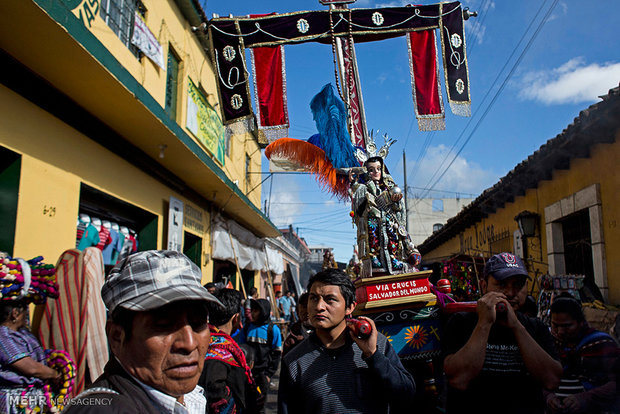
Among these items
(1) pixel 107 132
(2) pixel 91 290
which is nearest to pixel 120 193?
(1) pixel 107 132

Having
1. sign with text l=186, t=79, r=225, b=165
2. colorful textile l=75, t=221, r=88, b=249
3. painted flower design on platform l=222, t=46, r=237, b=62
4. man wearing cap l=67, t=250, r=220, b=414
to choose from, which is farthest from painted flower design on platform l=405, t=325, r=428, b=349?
sign with text l=186, t=79, r=225, b=165

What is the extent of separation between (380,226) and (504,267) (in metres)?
1.73

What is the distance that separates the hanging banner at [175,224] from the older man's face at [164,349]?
6930mm

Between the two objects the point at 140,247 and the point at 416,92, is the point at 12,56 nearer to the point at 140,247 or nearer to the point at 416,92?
the point at 140,247

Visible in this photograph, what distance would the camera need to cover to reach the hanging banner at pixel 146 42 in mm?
6998

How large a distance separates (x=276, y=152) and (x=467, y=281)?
4.40 metres

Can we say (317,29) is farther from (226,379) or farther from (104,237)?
(226,379)

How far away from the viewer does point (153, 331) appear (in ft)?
4.11

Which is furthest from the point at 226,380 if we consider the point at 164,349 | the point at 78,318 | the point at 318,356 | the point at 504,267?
the point at 78,318

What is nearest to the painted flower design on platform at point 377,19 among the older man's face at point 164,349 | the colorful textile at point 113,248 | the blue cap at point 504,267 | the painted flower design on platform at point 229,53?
the painted flower design on platform at point 229,53

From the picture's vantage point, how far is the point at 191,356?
4.27ft

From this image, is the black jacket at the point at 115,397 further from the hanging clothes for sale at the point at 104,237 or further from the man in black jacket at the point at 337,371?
the hanging clothes for sale at the point at 104,237

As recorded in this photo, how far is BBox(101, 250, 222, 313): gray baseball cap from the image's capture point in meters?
1.23

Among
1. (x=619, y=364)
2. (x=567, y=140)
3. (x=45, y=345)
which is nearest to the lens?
(x=619, y=364)
